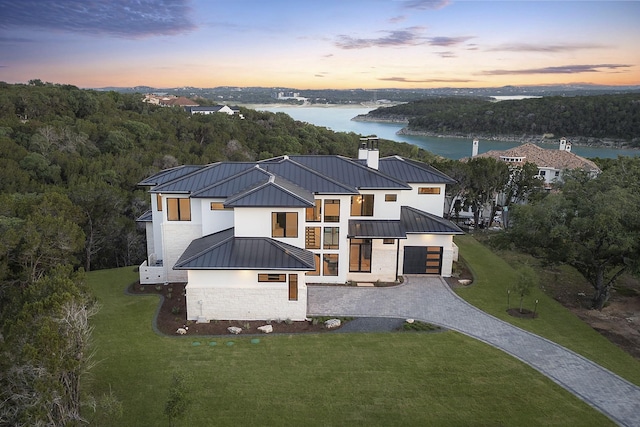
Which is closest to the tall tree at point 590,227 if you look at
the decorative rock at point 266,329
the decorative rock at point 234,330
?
the decorative rock at point 266,329

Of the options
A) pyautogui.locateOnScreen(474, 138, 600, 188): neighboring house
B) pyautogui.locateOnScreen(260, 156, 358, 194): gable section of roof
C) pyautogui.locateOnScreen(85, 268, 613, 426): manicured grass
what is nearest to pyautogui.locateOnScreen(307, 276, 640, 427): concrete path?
pyautogui.locateOnScreen(85, 268, 613, 426): manicured grass

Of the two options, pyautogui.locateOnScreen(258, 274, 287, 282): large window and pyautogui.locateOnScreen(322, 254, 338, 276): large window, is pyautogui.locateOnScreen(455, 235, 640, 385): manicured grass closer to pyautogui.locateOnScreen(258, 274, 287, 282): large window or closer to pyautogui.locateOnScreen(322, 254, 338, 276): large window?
pyautogui.locateOnScreen(322, 254, 338, 276): large window

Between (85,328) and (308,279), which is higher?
(85,328)

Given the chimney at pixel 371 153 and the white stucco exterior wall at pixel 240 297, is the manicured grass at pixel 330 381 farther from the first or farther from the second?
the chimney at pixel 371 153

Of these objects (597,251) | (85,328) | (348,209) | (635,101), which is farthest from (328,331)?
(635,101)

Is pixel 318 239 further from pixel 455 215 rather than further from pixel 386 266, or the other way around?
pixel 455 215

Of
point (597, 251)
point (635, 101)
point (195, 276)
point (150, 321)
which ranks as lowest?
point (150, 321)
